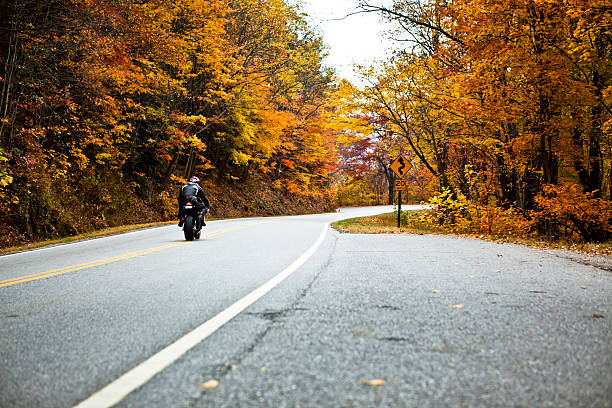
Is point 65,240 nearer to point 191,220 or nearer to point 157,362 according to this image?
point 191,220

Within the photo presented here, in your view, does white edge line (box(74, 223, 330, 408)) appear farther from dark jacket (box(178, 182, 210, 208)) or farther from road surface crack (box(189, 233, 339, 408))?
dark jacket (box(178, 182, 210, 208))

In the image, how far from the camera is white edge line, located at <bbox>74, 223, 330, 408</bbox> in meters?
2.12

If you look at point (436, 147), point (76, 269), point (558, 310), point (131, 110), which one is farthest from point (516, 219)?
point (131, 110)

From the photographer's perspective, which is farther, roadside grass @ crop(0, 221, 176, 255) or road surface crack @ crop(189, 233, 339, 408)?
roadside grass @ crop(0, 221, 176, 255)

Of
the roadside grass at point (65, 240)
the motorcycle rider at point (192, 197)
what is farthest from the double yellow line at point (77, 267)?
the roadside grass at point (65, 240)

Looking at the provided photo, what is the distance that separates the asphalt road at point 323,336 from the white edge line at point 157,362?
54mm

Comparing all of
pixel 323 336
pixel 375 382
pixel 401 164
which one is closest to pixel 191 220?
pixel 323 336

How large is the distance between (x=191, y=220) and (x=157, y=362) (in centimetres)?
881

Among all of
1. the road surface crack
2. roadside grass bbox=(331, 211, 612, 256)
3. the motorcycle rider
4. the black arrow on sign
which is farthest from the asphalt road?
the black arrow on sign

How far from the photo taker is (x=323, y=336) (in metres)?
3.03

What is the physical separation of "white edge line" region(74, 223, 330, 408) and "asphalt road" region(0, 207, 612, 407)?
54mm

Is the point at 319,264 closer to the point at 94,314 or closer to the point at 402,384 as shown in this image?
the point at 94,314

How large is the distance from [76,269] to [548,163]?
13524mm

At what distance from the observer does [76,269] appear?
21.8 feet
